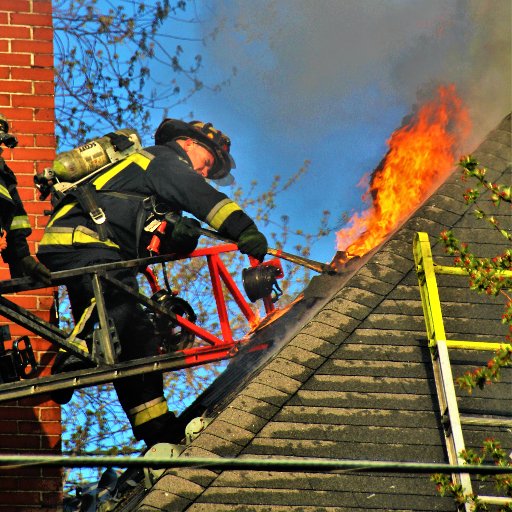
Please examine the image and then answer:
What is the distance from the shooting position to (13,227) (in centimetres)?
851

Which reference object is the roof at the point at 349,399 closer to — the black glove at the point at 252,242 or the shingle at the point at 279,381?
the shingle at the point at 279,381

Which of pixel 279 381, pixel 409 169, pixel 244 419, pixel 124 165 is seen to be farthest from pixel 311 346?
pixel 409 169

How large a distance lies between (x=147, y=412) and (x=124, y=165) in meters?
1.78

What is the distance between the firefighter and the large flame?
129 cm

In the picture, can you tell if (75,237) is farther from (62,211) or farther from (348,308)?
(348,308)

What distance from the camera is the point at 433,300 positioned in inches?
320

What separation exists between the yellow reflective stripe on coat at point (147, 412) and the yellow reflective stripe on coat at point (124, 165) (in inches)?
62.3

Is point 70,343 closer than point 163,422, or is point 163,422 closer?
point 70,343

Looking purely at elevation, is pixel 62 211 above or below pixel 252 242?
above

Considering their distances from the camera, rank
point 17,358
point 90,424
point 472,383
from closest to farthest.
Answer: point 472,383 → point 17,358 → point 90,424

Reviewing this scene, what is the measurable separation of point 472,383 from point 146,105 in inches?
423

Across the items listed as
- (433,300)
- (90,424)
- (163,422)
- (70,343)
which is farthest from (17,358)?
(90,424)

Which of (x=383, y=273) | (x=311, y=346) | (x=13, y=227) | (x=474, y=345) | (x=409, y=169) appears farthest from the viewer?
(x=409, y=169)

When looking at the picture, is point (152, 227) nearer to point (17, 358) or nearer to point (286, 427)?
point (17, 358)
